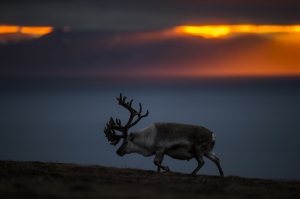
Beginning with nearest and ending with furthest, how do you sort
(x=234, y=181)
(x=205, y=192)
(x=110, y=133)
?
1. (x=205, y=192)
2. (x=234, y=181)
3. (x=110, y=133)

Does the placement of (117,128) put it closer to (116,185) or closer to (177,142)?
(177,142)

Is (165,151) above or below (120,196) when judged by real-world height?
above

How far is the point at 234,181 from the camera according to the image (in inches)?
717

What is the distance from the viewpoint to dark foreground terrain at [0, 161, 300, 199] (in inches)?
518

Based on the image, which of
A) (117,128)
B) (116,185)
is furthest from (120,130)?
(116,185)

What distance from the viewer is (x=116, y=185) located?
1533 centimetres

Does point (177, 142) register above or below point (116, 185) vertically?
above

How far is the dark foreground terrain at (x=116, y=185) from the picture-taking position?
13.2 metres

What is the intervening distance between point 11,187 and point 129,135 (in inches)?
399

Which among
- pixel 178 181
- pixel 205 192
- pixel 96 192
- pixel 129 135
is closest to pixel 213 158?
pixel 129 135

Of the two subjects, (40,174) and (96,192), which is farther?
(40,174)

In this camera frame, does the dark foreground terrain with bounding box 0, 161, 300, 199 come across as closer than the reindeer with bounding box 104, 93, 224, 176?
Yes

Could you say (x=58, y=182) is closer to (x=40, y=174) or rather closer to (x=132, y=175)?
(x=40, y=174)

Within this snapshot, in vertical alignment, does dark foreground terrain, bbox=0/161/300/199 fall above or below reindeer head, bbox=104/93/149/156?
below
